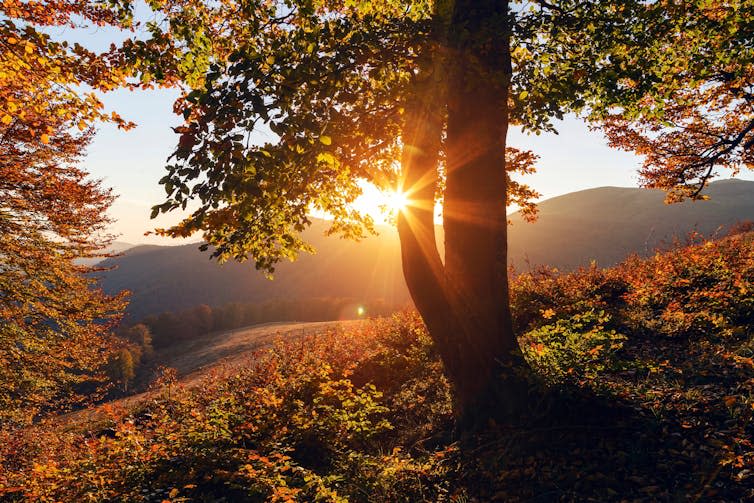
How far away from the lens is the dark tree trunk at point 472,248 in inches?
232

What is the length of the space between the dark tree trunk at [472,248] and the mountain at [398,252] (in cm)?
4781

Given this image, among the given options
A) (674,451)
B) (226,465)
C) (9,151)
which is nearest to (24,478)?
(226,465)

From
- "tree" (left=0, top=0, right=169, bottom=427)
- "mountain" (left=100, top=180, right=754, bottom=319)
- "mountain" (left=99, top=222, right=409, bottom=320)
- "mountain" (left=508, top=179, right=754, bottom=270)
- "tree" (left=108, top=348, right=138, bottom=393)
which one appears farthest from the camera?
"mountain" (left=99, top=222, right=409, bottom=320)

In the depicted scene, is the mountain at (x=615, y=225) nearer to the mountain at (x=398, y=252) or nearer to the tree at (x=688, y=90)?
the mountain at (x=398, y=252)

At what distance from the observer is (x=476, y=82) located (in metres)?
5.55

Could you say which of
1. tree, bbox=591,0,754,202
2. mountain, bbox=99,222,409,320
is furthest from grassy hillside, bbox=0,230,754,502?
mountain, bbox=99,222,409,320

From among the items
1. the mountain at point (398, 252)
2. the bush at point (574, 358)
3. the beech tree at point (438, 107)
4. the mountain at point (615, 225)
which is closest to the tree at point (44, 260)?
the beech tree at point (438, 107)

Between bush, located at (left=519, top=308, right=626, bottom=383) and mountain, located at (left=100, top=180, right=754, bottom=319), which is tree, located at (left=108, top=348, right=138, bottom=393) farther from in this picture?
bush, located at (left=519, top=308, right=626, bottom=383)

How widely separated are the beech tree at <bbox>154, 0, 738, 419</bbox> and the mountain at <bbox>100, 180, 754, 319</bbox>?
47.7 metres

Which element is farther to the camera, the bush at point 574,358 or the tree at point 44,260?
the tree at point 44,260

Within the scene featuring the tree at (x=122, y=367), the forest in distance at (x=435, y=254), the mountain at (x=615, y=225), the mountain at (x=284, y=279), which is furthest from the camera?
the mountain at (x=284, y=279)

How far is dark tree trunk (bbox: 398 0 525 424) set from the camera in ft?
19.3

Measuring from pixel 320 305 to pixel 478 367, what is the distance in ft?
279

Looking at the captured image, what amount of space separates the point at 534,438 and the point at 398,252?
10471 centimetres
